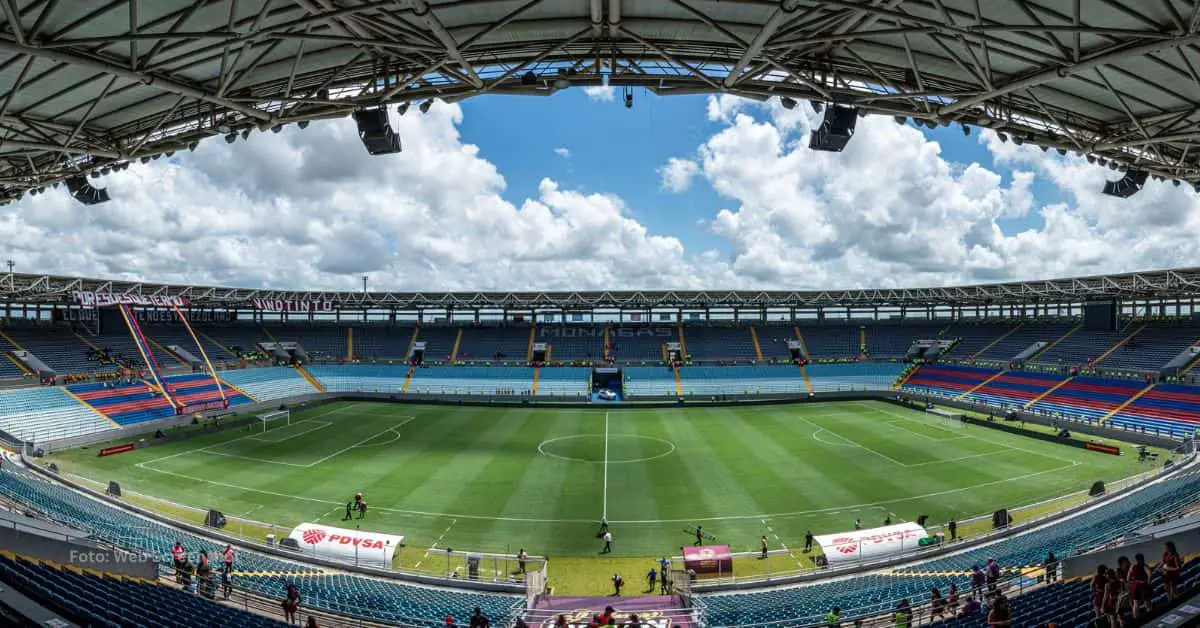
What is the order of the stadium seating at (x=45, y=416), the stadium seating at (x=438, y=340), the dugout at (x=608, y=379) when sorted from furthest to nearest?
the stadium seating at (x=438, y=340), the dugout at (x=608, y=379), the stadium seating at (x=45, y=416)

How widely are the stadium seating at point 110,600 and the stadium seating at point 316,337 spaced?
59.4m

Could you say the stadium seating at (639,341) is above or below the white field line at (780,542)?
above

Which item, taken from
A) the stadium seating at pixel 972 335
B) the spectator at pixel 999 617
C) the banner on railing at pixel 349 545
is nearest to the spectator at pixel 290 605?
the banner on railing at pixel 349 545

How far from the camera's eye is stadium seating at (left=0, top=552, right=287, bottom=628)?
902 cm

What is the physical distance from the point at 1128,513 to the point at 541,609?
19351mm

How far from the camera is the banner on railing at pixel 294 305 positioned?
54.3 metres

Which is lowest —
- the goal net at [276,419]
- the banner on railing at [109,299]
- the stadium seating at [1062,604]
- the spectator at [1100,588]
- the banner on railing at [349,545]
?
the goal net at [276,419]

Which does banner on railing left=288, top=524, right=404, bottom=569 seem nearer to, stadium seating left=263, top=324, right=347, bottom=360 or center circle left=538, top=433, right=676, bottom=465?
center circle left=538, top=433, right=676, bottom=465

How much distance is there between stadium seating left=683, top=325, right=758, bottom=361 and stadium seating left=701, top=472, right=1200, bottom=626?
47876mm

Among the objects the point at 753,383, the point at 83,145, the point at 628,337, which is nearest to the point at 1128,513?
the point at 83,145

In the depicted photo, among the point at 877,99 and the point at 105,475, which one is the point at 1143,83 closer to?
the point at 877,99

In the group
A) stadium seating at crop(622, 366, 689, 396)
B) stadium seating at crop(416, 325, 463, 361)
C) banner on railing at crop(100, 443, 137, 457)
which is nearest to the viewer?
banner on railing at crop(100, 443, 137, 457)

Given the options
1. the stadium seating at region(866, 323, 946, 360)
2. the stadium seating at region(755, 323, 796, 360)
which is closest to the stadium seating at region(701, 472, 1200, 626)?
the stadium seating at region(755, 323, 796, 360)

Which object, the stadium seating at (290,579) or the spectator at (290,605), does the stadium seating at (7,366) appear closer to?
the stadium seating at (290,579)
